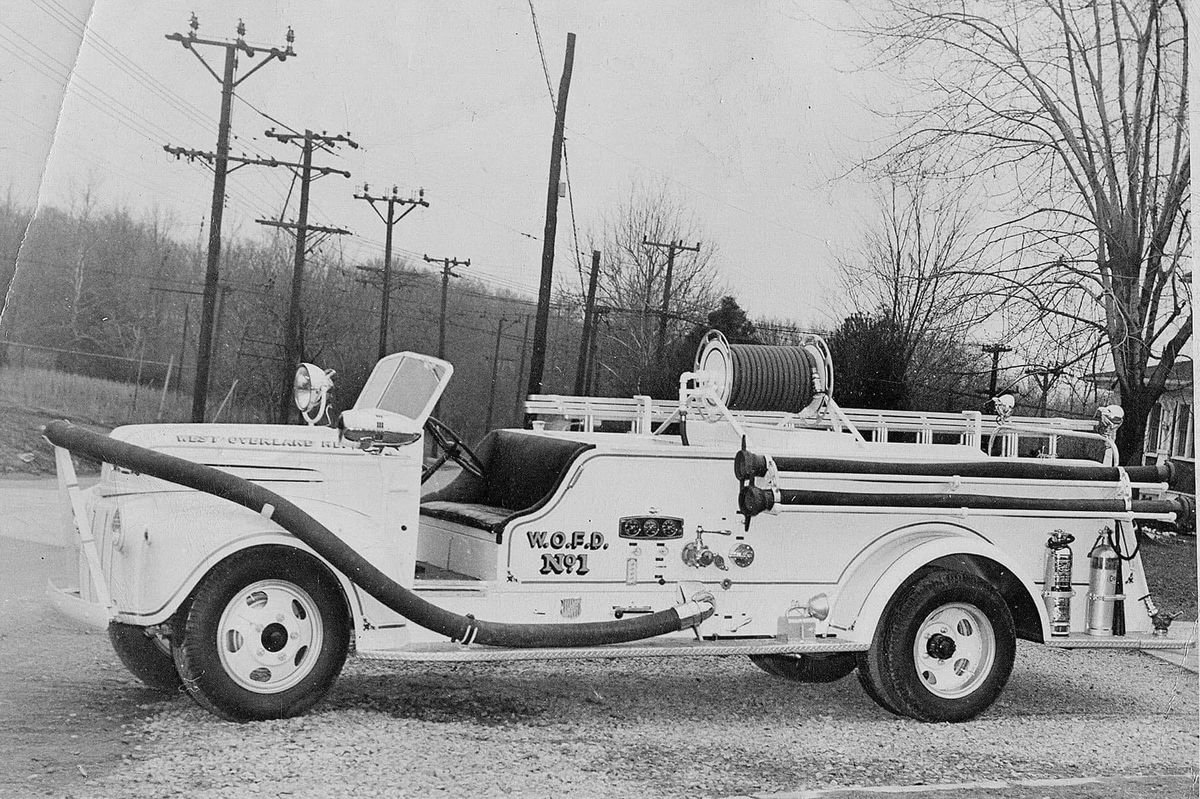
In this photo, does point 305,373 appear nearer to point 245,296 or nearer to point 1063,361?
point 245,296

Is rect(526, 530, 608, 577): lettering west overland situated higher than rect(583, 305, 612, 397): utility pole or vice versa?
rect(583, 305, 612, 397): utility pole

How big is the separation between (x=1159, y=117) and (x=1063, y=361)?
5.70 feet

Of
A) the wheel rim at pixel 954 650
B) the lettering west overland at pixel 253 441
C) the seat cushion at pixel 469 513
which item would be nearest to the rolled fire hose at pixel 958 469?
the wheel rim at pixel 954 650

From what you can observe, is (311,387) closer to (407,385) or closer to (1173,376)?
(407,385)

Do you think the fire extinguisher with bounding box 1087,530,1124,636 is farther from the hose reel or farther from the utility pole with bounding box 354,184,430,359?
the utility pole with bounding box 354,184,430,359

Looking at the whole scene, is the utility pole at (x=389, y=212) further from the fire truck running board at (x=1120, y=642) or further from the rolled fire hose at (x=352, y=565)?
Answer: the fire truck running board at (x=1120, y=642)

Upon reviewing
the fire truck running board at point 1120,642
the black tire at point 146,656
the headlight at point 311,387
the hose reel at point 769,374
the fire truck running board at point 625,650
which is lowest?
the black tire at point 146,656

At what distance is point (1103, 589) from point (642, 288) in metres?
3.57

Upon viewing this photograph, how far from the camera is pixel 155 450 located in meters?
3.67

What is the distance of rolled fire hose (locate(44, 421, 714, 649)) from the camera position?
11.8ft

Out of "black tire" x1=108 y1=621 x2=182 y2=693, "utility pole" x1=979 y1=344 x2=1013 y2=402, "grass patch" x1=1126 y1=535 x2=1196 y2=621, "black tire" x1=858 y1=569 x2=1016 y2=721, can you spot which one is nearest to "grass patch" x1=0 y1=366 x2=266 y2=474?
"black tire" x1=108 y1=621 x2=182 y2=693

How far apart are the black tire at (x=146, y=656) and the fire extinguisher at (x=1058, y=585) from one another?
11.8 ft

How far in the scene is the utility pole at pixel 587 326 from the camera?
277 inches

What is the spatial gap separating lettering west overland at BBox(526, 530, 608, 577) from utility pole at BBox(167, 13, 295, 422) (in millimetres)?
3057
